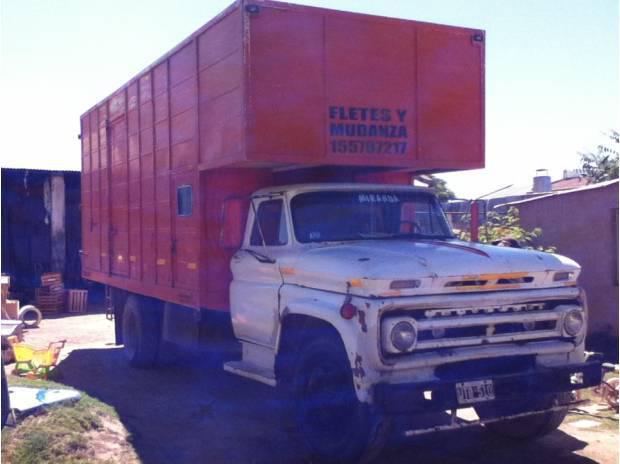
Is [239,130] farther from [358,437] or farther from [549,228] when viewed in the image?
[549,228]

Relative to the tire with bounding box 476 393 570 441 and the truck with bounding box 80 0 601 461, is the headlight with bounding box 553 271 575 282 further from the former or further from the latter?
the tire with bounding box 476 393 570 441

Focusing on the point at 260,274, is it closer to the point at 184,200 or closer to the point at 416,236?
the point at 416,236

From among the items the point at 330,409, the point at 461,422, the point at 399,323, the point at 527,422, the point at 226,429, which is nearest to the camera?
the point at 399,323

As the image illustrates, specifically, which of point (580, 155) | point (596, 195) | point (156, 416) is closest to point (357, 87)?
point (156, 416)

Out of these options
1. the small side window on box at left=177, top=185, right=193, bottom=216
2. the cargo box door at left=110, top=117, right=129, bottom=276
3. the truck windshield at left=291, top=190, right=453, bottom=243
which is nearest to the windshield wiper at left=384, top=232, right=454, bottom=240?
the truck windshield at left=291, top=190, right=453, bottom=243

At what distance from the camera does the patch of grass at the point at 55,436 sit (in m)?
5.64

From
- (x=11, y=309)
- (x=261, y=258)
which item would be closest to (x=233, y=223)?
(x=261, y=258)

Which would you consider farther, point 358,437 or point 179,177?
point 179,177

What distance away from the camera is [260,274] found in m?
6.68

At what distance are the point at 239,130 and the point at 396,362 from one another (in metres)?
2.69

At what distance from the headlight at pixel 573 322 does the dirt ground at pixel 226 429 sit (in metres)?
1.04

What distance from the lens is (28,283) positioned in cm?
1966

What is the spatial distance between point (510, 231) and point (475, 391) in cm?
712

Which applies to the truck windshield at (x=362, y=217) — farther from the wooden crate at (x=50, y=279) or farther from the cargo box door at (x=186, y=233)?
the wooden crate at (x=50, y=279)
